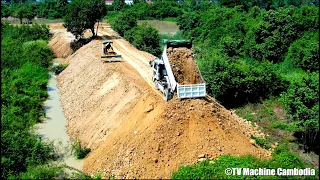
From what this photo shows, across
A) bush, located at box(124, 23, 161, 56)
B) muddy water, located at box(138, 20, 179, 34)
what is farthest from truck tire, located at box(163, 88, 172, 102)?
muddy water, located at box(138, 20, 179, 34)

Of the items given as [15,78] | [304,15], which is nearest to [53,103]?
[15,78]

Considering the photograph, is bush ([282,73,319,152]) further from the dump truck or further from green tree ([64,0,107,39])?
green tree ([64,0,107,39])

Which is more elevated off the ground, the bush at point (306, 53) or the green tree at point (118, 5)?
the green tree at point (118, 5)

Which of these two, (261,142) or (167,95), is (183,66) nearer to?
(167,95)

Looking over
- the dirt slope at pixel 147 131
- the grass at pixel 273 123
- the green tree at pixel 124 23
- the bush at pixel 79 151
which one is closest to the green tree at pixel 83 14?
the green tree at pixel 124 23

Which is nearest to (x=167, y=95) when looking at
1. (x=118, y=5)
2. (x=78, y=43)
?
(x=78, y=43)

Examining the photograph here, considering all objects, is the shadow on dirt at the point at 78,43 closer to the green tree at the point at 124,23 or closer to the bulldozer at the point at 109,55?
the green tree at the point at 124,23

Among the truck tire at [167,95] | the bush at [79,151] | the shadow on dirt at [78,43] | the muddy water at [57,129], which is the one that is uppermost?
the truck tire at [167,95]

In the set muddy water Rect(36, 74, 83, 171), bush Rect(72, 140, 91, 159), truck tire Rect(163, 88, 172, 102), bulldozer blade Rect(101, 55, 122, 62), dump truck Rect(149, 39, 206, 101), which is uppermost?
dump truck Rect(149, 39, 206, 101)
